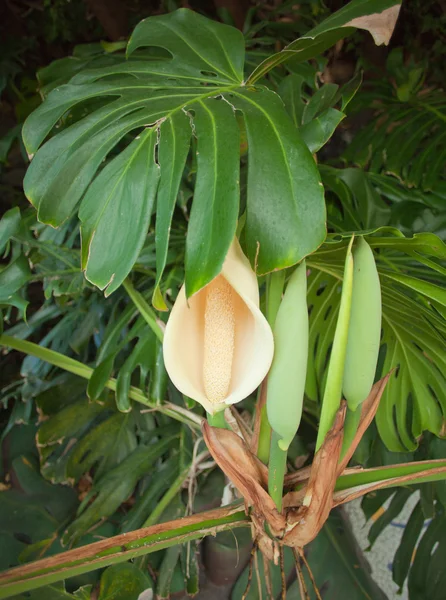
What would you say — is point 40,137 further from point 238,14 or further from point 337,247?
point 238,14

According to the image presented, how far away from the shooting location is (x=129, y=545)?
1.79 feet

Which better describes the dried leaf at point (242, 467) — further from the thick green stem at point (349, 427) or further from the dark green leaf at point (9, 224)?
the dark green leaf at point (9, 224)

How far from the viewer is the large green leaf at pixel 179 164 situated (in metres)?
0.39

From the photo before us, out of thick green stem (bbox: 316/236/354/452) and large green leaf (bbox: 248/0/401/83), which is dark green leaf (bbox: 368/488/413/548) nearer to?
thick green stem (bbox: 316/236/354/452)

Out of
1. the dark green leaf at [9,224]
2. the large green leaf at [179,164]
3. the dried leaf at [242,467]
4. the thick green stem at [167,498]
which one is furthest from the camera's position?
the thick green stem at [167,498]

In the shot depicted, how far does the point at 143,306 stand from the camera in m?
0.82

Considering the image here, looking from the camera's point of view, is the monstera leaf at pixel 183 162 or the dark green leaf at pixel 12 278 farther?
the dark green leaf at pixel 12 278

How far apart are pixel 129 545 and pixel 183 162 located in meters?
0.37

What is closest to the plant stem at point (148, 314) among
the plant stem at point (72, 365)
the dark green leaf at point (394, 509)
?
the plant stem at point (72, 365)

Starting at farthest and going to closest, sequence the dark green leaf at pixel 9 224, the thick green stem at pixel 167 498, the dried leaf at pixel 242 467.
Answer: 1. the thick green stem at pixel 167 498
2. the dark green leaf at pixel 9 224
3. the dried leaf at pixel 242 467

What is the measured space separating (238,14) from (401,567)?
1.16m

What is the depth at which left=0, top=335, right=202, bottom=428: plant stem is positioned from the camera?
2.56 feet

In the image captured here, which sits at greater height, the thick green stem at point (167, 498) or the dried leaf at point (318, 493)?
the dried leaf at point (318, 493)

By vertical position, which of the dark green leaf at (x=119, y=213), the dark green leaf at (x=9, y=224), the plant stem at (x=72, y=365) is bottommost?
the plant stem at (x=72, y=365)
